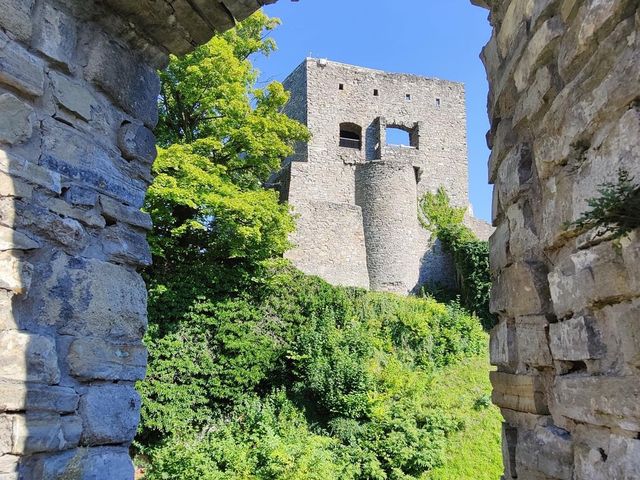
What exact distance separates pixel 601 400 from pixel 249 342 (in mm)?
9393

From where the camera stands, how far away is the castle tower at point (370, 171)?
17.5 metres

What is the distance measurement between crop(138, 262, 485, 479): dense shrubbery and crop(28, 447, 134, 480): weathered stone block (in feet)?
19.6

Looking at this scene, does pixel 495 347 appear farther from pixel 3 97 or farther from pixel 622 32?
pixel 3 97

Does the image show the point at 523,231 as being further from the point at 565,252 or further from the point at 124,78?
the point at 124,78

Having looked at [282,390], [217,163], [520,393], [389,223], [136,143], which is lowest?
[282,390]

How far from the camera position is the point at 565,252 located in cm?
193

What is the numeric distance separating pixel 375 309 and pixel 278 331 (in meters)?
3.05

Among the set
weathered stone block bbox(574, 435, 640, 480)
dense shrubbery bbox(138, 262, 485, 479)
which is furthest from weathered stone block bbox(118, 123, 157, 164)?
dense shrubbery bbox(138, 262, 485, 479)

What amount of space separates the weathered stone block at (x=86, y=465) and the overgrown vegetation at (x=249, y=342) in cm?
600

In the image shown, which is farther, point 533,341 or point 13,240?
point 533,341

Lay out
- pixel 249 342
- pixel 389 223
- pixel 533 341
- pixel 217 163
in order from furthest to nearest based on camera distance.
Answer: pixel 389 223 < pixel 217 163 < pixel 249 342 < pixel 533 341

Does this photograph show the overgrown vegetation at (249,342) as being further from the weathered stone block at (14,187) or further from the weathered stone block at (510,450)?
the weathered stone block at (14,187)

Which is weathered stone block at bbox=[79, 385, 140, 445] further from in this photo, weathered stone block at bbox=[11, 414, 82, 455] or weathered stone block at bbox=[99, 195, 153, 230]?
weathered stone block at bbox=[99, 195, 153, 230]

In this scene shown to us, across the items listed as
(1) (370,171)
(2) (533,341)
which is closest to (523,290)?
(2) (533,341)
